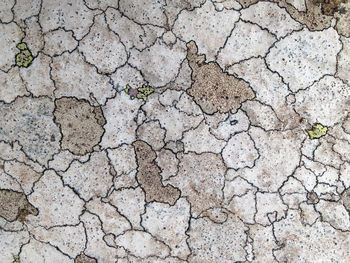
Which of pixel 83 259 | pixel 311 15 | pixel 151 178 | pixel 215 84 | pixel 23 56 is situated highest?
pixel 311 15

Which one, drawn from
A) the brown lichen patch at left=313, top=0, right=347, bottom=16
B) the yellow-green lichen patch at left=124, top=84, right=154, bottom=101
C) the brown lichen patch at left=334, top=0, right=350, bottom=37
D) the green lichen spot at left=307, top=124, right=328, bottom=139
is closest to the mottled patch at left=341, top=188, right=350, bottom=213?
the green lichen spot at left=307, top=124, right=328, bottom=139

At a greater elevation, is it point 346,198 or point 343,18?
point 343,18

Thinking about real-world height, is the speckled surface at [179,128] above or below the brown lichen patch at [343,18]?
below

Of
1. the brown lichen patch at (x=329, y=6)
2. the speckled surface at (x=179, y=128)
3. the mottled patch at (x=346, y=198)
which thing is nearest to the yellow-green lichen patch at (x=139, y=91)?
the speckled surface at (x=179, y=128)

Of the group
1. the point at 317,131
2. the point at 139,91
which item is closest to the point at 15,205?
the point at 139,91

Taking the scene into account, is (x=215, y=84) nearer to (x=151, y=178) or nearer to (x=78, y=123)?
(x=151, y=178)

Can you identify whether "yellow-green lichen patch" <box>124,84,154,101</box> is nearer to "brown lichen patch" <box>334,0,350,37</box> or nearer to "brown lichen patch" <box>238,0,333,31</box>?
"brown lichen patch" <box>238,0,333,31</box>

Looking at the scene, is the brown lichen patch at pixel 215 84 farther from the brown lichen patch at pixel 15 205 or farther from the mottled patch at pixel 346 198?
the brown lichen patch at pixel 15 205
